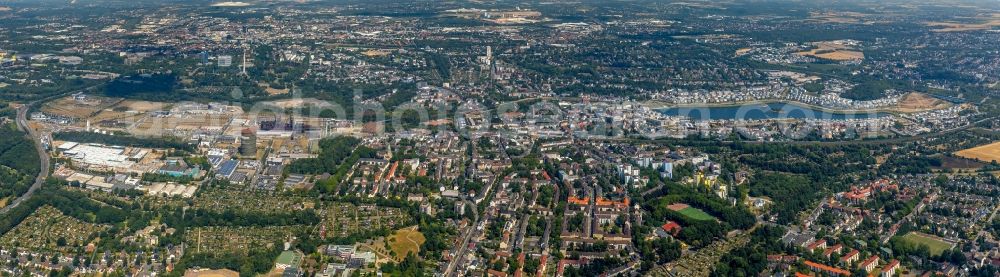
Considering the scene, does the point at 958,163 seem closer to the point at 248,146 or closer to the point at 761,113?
the point at 761,113

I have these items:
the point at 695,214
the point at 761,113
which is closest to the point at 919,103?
the point at 761,113

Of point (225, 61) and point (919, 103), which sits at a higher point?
point (225, 61)

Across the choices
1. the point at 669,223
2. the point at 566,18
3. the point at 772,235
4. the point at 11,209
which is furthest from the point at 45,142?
the point at 566,18

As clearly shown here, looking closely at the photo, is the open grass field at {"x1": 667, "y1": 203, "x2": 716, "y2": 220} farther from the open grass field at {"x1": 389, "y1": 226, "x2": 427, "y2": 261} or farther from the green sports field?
the open grass field at {"x1": 389, "y1": 226, "x2": 427, "y2": 261}

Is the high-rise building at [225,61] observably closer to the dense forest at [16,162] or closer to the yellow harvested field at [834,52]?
the dense forest at [16,162]

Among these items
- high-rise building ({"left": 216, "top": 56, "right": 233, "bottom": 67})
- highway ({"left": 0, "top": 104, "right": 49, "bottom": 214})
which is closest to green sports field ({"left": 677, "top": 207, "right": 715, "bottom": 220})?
highway ({"left": 0, "top": 104, "right": 49, "bottom": 214})

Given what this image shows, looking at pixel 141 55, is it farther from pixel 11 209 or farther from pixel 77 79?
pixel 11 209

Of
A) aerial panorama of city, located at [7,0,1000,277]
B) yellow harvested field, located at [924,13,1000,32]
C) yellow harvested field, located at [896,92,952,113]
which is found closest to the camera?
aerial panorama of city, located at [7,0,1000,277]
